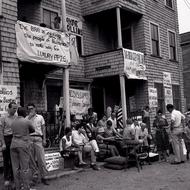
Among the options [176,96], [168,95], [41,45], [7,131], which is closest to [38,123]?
[7,131]

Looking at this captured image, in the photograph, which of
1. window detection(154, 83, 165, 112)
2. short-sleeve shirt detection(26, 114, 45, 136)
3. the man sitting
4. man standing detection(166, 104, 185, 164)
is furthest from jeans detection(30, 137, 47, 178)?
window detection(154, 83, 165, 112)

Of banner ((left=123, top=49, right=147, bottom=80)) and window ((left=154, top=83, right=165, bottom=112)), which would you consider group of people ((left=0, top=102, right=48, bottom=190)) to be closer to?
banner ((left=123, top=49, right=147, bottom=80))

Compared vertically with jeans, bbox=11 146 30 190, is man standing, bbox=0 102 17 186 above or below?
above

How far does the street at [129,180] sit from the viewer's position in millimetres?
8008

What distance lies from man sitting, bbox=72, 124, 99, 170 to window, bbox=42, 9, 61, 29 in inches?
210

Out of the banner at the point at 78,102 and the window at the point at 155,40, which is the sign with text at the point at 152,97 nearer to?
the window at the point at 155,40

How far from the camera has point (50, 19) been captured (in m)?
14.9

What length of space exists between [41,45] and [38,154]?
398 centimetres

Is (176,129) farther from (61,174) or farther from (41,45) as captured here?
(41,45)

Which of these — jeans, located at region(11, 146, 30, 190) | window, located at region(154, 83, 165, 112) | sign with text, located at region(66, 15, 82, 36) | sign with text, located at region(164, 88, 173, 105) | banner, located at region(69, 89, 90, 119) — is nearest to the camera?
jeans, located at region(11, 146, 30, 190)

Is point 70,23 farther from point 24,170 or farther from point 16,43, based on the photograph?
point 24,170

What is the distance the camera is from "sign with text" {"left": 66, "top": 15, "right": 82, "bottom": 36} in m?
15.6

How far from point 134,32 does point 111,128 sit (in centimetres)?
666

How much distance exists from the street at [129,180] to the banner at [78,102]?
3.54 metres
